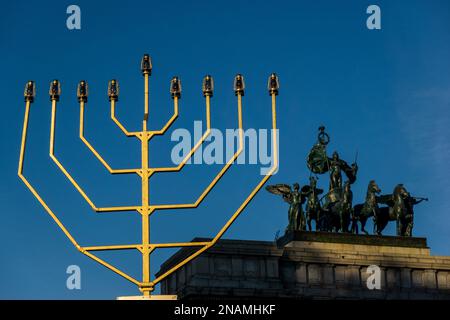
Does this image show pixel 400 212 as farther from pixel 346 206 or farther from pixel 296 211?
pixel 296 211

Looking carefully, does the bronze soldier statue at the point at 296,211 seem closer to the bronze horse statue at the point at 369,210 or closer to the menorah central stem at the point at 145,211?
the bronze horse statue at the point at 369,210

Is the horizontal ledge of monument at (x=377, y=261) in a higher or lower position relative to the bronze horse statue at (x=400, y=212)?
lower

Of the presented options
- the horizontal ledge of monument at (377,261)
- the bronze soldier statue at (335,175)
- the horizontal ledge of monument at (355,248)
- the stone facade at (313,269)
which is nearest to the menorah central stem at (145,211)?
the stone facade at (313,269)

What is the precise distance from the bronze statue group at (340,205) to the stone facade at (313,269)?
0.61 metres

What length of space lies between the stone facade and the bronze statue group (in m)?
0.61

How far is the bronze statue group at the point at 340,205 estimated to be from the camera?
3606 cm

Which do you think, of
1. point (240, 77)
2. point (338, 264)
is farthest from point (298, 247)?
point (240, 77)

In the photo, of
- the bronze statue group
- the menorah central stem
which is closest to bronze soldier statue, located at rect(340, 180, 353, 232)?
the bronze statue group

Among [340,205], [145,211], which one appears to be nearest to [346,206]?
[340,205]

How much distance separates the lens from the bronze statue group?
118 ft

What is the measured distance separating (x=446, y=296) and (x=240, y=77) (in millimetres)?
26085

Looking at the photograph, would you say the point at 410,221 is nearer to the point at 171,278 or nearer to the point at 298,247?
the point at 298,247
